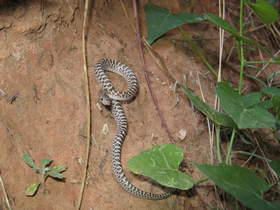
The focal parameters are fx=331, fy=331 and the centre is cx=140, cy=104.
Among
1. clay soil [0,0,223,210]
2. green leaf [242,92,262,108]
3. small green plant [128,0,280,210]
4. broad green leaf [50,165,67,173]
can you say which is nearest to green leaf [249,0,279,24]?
small green plant [128,0,280,210]

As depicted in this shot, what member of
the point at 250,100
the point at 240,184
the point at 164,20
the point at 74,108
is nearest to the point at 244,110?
the point at 250,100

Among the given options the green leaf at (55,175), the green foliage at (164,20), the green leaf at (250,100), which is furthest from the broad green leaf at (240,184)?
the green leaf at (55,175)

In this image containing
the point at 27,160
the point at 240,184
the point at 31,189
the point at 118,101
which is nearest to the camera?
the point at 240,184

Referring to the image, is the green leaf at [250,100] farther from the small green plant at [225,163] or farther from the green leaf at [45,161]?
the green leaf at [45,161]

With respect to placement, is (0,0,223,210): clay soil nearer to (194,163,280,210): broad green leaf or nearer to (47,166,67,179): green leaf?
(47,166,67,179): green leaf

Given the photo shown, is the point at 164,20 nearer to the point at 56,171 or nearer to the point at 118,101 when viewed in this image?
the point at 118,101

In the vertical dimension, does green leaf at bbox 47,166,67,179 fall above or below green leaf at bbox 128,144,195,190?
below

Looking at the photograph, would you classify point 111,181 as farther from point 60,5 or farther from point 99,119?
point 60,5
